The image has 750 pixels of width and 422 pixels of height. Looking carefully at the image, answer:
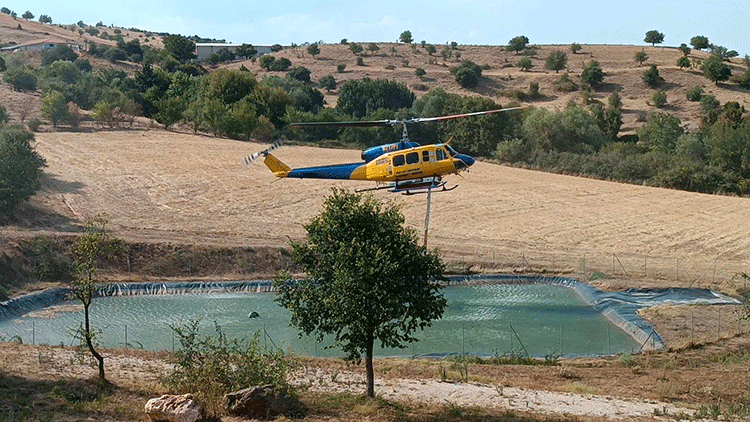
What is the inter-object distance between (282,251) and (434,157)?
1908 cm

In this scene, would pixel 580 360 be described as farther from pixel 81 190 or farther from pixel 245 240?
pixel 81 190

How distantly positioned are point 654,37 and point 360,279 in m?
155

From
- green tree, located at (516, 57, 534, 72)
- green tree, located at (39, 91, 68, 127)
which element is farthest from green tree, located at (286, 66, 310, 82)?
green tree, located at (39, 91, 68, 127)

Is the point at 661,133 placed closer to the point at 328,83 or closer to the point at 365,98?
the point at 365,98

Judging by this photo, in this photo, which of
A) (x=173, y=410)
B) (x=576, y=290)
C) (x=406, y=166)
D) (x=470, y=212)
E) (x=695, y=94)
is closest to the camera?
(x=173, y=410)

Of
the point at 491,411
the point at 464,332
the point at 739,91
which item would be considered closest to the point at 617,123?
the point at 739,91

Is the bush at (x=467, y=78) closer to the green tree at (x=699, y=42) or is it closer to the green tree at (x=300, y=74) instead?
the green tree at (x=300, y=74)

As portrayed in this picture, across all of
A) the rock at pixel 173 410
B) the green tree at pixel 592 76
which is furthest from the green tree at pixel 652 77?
the rock at pixel 173 410

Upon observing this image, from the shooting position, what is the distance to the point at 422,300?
22328mm

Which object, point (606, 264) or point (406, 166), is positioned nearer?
point (406, 166)

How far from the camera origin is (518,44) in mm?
163375

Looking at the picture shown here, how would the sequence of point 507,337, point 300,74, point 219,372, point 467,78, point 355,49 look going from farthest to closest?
point 355,49 < point 300,74 < point 467,78 < point 507,337 < point 219,372

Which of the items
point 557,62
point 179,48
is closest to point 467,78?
point 557,62

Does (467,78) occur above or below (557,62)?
below
